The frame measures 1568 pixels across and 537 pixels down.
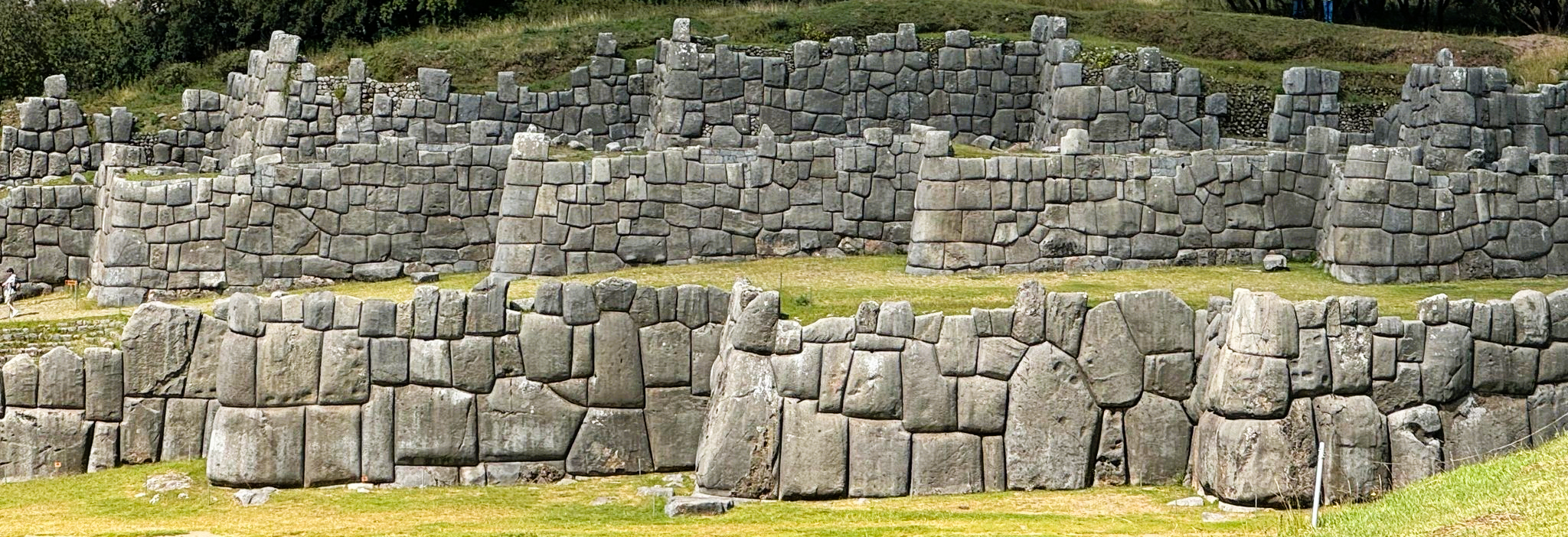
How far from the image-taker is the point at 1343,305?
2530 cm

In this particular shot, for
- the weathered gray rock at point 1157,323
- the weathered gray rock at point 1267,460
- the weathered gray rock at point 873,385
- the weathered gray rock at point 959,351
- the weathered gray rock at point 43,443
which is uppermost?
the weathered gray rock at point 1157,323

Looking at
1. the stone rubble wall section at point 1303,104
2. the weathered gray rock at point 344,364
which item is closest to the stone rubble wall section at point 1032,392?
the weathered gray rock at point 344,364

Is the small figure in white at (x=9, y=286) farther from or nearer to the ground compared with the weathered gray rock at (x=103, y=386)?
nearer to the ground

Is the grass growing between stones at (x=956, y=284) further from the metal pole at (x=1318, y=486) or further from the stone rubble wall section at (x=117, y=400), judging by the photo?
the stone rubble wall section at (x=117, y=400)

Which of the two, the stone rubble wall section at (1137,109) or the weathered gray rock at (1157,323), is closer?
the weathered gray rock at (1157,323)

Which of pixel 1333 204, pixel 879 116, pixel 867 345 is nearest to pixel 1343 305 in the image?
pixel 867 345

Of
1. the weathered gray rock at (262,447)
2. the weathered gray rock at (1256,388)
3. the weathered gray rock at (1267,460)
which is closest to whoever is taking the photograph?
the weathered gray rock at (1267,460)

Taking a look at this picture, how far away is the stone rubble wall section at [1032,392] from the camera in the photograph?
25703mm

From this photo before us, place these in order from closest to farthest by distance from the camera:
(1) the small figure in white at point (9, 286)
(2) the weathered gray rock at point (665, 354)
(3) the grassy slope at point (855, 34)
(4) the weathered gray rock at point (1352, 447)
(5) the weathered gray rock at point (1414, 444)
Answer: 1. (4) the weathered gray rock at point (1352, 447)
2. (5) the weathered gray rock at point (1414, 444)
3. (2) the weathered gray rock at point (665, 354)
4. (1) the small figure in white at point (9, 286)
5. (3) the grassy slope at point (855, 34)

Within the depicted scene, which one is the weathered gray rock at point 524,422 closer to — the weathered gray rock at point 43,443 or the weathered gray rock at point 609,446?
the weathered gray rock at point 609,446

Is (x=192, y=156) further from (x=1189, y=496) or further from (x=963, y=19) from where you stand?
(x=1189, y=496)

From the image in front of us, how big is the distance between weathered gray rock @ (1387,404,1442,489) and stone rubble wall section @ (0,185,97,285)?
819 inches

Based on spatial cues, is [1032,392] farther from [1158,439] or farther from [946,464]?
[1158,439]

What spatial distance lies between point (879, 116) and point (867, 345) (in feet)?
53.1
